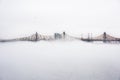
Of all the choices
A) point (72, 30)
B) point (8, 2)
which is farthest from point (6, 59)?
point (72, 30)

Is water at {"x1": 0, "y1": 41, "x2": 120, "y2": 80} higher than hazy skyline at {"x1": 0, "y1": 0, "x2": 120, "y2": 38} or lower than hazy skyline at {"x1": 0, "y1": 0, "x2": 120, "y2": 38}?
lower

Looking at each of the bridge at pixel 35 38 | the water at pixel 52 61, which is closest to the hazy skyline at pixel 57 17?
the bridge at pixel 35 38

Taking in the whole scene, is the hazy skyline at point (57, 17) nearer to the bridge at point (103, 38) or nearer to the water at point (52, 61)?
the bridge at point (103, 38)

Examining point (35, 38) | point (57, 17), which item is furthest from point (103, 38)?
point (35, 38)

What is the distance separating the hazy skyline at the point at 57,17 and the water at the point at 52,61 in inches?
7.9

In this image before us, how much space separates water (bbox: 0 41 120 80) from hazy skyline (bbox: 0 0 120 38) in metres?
0.20

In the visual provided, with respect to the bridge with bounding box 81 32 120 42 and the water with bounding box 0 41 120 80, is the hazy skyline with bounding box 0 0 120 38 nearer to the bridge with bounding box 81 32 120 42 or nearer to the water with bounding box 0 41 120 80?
the bridge with bounding box 81 32 120 42

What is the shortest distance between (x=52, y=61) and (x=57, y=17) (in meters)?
→ 0.63

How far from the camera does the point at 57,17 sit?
224 cm

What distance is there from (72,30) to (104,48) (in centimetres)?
54

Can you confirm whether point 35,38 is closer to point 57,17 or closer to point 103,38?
point 57,17

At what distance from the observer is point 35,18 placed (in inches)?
87.4

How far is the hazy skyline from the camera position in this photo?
7.27 feet

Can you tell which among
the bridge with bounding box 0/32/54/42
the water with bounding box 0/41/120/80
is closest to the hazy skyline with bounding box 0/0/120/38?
the bridge with bounding box 0/32/54/42
